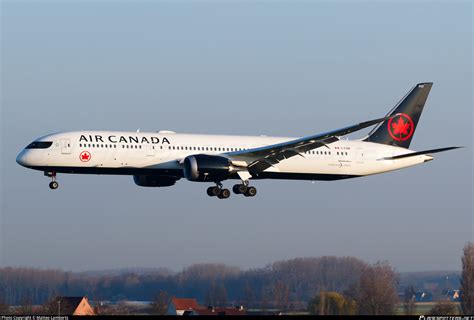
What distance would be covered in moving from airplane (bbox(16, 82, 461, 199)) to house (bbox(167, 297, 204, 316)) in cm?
728

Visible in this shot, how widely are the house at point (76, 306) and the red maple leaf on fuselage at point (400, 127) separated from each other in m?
24.2

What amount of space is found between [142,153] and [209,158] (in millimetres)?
4044

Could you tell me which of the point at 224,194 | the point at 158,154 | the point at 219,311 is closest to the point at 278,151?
the point at 224,194

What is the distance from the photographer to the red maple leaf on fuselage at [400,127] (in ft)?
276

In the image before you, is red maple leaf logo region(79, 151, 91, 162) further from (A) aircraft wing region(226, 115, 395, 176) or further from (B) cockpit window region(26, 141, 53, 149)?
(A) aircraft wing region(226, 115, 395, 176)

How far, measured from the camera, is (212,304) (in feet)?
252

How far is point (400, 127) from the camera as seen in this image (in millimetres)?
84250

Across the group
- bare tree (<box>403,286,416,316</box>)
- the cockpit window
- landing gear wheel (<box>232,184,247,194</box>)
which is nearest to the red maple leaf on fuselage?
bare tree (<box>403,286,416,316</box>)

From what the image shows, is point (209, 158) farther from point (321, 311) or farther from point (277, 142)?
point (321, 311)

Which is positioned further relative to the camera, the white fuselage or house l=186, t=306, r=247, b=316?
house l=186, t=306, r=247, b=316

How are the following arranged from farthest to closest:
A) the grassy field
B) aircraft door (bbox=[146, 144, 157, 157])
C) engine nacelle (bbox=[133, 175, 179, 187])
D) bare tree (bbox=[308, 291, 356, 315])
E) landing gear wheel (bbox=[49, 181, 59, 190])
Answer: engine nacelle (bbox=[133, 175, 179, 187]), landing gear wheel (bbox=[49, 181, 59, 190]), aircraft door (bbox=[146, 144, 157, 157]), the grassy field, bare tree (bbox=[308, 291, 356, 315])

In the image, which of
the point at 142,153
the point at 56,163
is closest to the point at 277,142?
the point at 142,153

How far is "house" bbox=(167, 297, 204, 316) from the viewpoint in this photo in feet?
253

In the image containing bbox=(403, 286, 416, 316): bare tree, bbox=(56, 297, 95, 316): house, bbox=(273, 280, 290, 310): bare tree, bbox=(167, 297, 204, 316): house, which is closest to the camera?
bbox=(403, 286, 416, 316): bare tree
